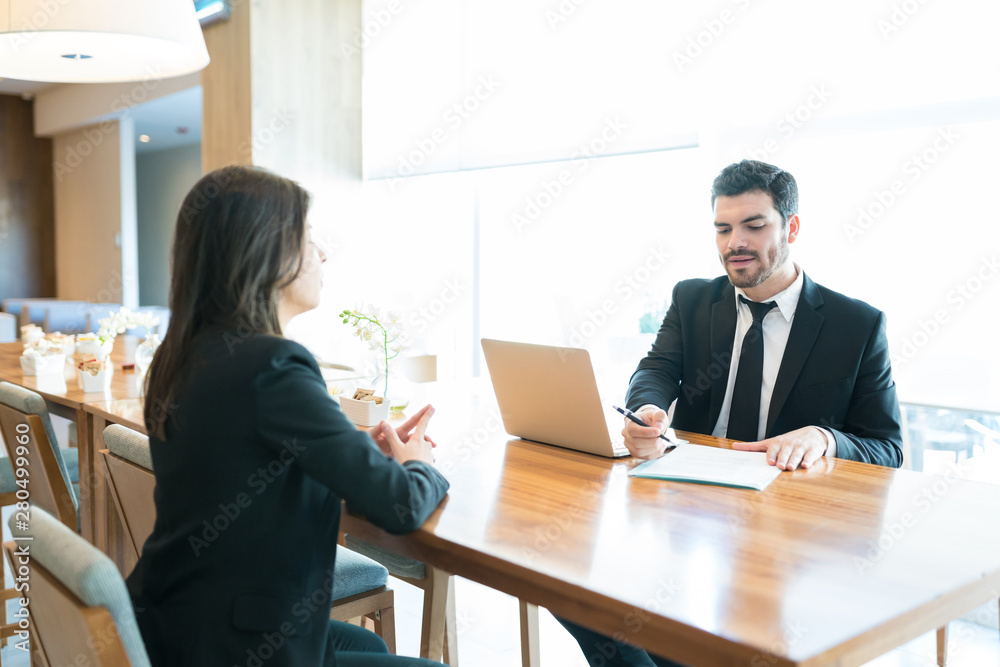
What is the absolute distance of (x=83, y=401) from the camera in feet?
8.43

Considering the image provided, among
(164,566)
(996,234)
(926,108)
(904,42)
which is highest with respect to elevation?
(904,42)

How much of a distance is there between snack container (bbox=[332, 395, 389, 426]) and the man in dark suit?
2.12 ft

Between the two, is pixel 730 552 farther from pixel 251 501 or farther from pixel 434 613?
pixel 434 613

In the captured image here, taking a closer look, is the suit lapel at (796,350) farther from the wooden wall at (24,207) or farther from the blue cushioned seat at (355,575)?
the wooden wall at (24,207)

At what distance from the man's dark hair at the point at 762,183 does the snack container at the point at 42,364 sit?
8.44 ft

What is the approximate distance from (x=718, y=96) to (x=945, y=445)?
69.0 inches

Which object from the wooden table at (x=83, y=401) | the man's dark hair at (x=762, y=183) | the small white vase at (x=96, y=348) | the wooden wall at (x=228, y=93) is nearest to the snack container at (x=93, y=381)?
the wooden table at (x=83, y=401)

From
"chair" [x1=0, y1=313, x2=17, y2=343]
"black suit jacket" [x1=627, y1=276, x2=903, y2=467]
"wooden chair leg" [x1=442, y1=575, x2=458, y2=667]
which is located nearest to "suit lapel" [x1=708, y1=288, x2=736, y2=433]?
"black suit jacket" [x1=627, y1=276, x2=903, y2=467]

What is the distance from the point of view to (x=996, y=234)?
9.65 feet

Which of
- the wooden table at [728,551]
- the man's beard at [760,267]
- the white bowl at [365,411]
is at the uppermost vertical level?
the man's beard at [760,267]

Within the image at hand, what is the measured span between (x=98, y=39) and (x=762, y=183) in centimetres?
218

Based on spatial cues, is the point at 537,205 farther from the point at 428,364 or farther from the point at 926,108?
the point at 926,108

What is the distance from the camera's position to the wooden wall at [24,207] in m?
9.46

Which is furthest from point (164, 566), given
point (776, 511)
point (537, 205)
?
point (537, 205)
